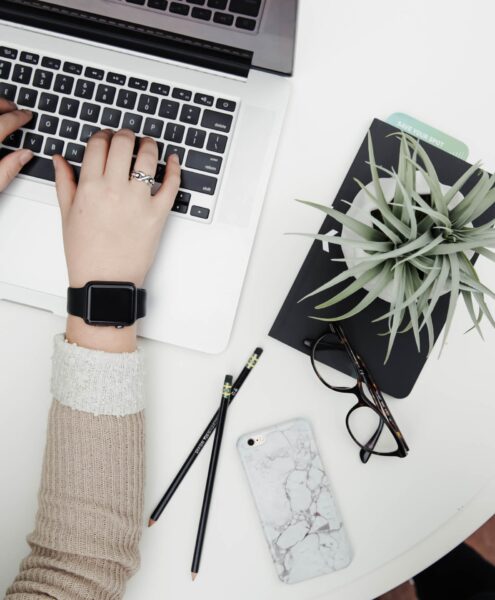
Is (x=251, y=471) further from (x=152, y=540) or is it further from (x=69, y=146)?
(x=69, y=146)

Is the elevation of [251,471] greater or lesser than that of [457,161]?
lesser

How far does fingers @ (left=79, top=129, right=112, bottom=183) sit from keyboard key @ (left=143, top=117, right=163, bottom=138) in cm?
5

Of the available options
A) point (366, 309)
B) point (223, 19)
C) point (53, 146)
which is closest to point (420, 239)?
point (366, 309)

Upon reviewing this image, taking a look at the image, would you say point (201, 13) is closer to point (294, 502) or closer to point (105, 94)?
point (105, 94)

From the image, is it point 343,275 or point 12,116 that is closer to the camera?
point 343,275

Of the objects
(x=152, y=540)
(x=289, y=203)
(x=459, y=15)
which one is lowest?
(x=152, y=540)

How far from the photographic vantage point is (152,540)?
0.60 meters

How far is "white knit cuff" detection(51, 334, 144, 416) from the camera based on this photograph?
544 millimetres

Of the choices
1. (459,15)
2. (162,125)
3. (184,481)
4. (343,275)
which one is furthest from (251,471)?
(459,15)

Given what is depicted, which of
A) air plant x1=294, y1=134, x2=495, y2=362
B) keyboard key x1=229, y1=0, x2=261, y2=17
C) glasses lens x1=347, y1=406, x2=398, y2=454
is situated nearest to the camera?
air plant x1=294, y1=134, x2=495, y2=362

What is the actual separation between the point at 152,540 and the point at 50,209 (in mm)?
412

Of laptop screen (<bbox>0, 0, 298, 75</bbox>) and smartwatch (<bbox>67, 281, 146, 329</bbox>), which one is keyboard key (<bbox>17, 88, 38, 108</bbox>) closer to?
laptop screen (<bbox>0, 0, 298, 75</bbox>)

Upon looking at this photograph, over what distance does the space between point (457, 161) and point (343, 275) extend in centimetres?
29

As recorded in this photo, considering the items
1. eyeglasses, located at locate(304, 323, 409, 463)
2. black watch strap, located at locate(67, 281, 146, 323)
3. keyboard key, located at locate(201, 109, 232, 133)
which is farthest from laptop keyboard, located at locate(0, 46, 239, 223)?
eyeglasses, located at locate(304, 323, 409, 463)
